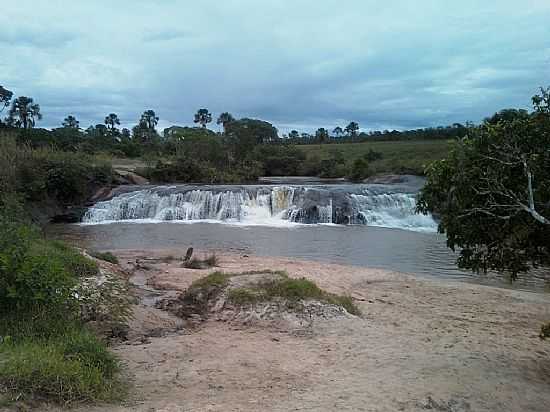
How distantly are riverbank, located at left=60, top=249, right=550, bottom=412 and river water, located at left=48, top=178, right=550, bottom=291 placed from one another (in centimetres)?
530

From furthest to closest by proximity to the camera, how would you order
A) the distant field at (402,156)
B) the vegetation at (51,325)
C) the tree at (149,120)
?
the tree at (149,120)
the distant field at (402,156)
the vegetation at (51,325)

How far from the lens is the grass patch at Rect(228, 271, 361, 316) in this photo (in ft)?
28.1

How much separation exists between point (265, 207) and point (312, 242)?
294 inches

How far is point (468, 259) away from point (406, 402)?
2.06m

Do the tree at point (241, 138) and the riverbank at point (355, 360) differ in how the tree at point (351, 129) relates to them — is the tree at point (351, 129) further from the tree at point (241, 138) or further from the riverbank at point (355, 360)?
the riverbank at point (355, 360)

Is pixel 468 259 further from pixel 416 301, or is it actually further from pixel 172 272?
pixel 172 272

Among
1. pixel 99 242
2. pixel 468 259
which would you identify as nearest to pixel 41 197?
pixel 99 242

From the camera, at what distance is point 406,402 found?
17.1 feet

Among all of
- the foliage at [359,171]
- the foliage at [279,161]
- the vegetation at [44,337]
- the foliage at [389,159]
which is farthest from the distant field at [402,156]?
the vegetation at [44,337]

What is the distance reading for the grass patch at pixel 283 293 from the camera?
858 cm

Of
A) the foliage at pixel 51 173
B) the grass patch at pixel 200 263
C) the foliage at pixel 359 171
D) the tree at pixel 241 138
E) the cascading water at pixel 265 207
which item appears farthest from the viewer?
the tree at pixel 241 138

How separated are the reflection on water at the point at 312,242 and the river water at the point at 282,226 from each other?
0.10 feet

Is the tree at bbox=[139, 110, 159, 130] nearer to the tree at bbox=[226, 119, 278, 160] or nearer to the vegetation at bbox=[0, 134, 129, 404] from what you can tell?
the tree at bbox=[226, 119, 278, 160]

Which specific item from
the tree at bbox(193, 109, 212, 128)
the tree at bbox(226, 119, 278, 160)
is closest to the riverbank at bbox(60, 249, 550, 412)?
the tree at bbox(226, 119, 278, 160)
